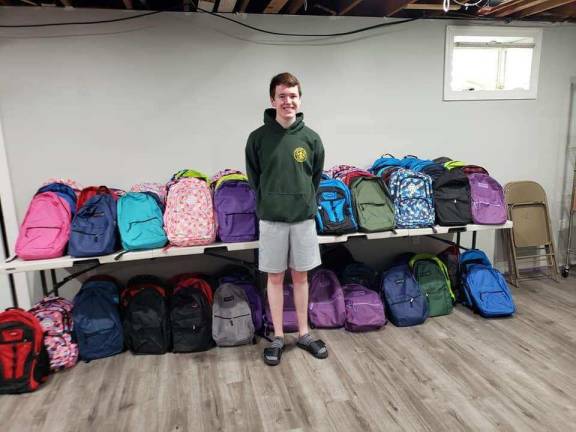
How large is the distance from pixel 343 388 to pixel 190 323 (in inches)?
42.9

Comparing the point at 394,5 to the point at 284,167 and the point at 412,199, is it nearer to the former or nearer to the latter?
the point at 412,199

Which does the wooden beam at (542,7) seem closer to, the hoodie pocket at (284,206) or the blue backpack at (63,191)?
the hoodie pocket at (284,206)

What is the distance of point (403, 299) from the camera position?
3.09 metres

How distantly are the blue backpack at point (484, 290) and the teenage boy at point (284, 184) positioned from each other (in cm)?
135

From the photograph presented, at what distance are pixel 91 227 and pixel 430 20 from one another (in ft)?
10.3

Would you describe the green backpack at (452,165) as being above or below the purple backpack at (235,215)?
above

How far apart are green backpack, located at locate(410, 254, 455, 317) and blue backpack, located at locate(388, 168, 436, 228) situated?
0.40 m

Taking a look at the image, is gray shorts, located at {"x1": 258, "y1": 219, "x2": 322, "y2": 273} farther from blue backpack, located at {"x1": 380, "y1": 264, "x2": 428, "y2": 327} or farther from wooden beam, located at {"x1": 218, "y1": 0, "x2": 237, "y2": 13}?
wooden beam, located at {"x1": 218, "y1": 0, "x2": 237, "y2": 13}

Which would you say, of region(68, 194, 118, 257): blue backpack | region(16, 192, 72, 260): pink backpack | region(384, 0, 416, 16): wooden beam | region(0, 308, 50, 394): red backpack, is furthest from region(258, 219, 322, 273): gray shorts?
region(384, 0, 416, 16): wooden beam

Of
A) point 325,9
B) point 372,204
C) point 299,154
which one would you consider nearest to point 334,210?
point 372,204

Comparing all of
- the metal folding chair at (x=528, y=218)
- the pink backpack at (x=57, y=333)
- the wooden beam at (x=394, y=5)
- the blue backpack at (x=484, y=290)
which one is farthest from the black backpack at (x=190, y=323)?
the metal folding chair at (x=528, y=218)

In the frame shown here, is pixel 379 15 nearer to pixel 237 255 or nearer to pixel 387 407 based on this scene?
pixel 237 255

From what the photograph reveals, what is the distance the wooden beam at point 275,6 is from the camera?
292 cm

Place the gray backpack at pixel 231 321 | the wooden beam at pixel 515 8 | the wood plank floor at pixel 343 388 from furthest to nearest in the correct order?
1. the wooden beam at pixel 515 8
2. the gray backpack at pixel 231 321
3. the wood plank floor at pixel 343 388
